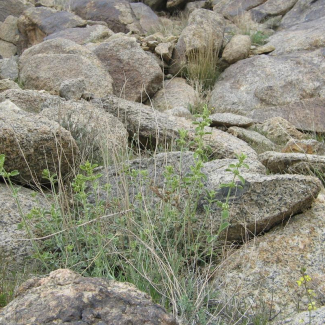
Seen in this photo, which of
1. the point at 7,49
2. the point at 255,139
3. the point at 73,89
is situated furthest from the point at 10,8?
the point at 255,139

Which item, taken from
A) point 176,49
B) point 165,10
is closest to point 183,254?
point 176,49

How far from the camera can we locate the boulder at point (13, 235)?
2844 millimetres

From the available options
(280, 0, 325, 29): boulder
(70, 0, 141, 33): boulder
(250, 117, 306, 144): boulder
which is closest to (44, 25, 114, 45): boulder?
(70, 0, 141, 33): boulder

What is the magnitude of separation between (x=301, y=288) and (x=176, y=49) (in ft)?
21.4

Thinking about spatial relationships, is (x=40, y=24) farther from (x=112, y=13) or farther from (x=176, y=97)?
(x=176, y=97)

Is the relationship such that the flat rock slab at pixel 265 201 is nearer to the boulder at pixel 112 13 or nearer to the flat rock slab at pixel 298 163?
the flat rock slab at pixel 298 163

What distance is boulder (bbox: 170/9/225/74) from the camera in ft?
27.3

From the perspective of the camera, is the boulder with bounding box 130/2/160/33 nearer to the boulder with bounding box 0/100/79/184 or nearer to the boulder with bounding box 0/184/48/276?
the boulder with bounding box 0/100/79/184

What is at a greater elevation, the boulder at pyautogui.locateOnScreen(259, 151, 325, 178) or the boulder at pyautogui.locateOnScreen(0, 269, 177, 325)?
the boulder at pyautogui.locateOnScreen(0, 269, 177, 325)

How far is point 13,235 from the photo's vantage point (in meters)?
2.97

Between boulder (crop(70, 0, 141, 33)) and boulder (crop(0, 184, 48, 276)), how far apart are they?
7895 mm

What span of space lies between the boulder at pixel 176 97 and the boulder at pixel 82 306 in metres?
5.55

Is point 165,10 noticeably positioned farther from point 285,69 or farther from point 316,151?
point 316,151

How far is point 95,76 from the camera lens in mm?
7051
